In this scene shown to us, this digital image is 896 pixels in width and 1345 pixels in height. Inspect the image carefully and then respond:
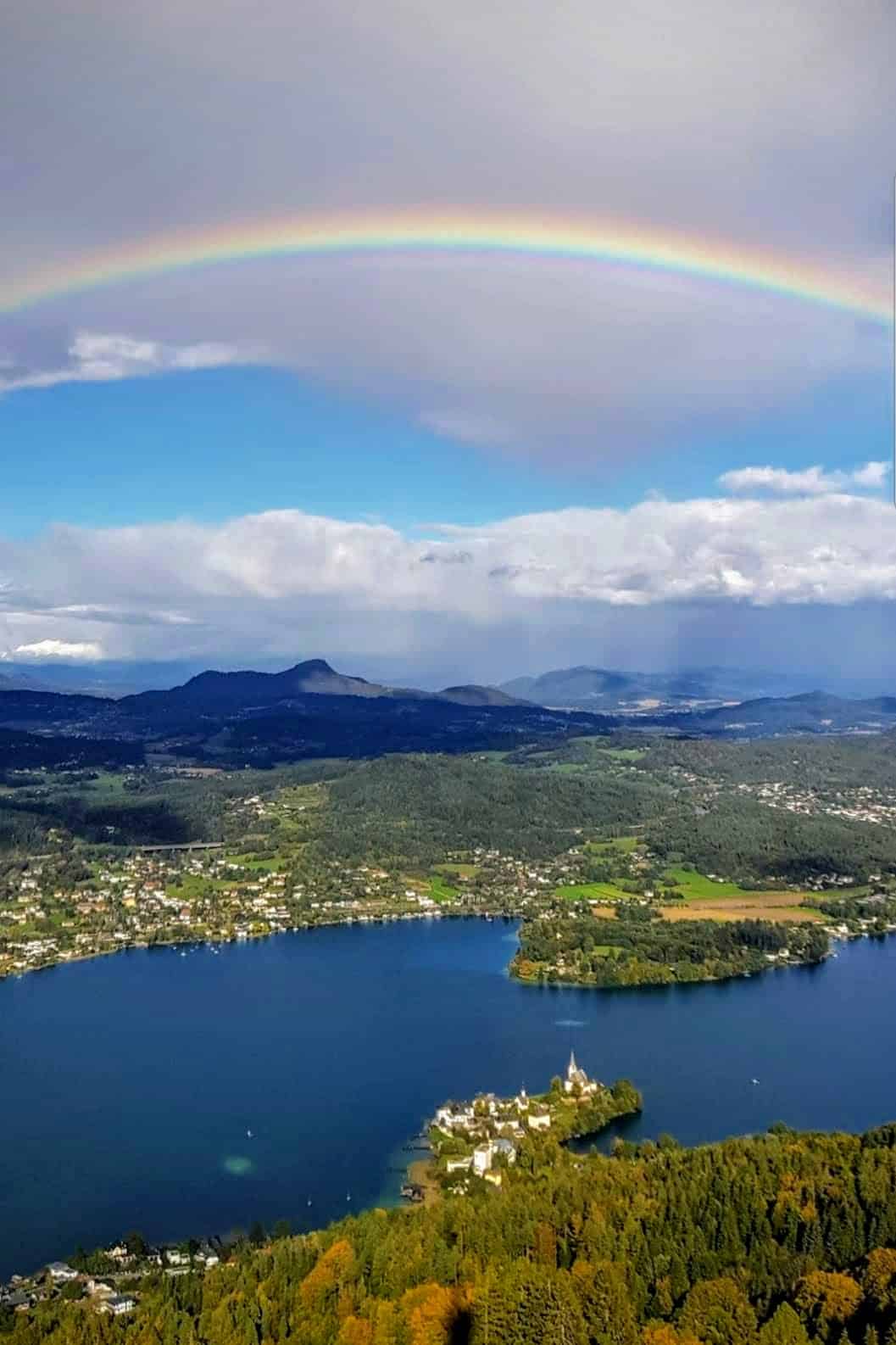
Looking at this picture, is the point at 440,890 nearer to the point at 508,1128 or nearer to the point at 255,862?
the point at 255,862

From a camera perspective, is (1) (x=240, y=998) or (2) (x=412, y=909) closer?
(1) (x=240, y=998)

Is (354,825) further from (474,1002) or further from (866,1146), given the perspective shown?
(866,1146)

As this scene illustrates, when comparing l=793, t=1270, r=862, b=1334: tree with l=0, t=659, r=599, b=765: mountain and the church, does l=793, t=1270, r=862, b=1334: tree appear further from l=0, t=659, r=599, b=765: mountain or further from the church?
l=0, t=659, r=599, b=765: mountain

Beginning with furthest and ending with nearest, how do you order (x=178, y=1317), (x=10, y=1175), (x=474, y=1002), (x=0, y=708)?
1. (x=0, y=708)
2. (x=474, y=1002)
3. (x=10, y=1175)
4. (x=178, y=1317)

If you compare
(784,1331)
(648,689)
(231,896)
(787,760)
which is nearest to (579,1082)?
(784,1331)

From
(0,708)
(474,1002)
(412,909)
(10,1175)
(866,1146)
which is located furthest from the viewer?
(0,708)

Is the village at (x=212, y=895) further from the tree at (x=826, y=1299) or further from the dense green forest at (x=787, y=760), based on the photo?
the tree at (x=826, y=1299)

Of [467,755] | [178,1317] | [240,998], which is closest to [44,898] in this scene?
[240,998]

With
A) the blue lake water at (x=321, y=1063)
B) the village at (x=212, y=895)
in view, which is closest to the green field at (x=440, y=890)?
the village at (x=212, y=895)
